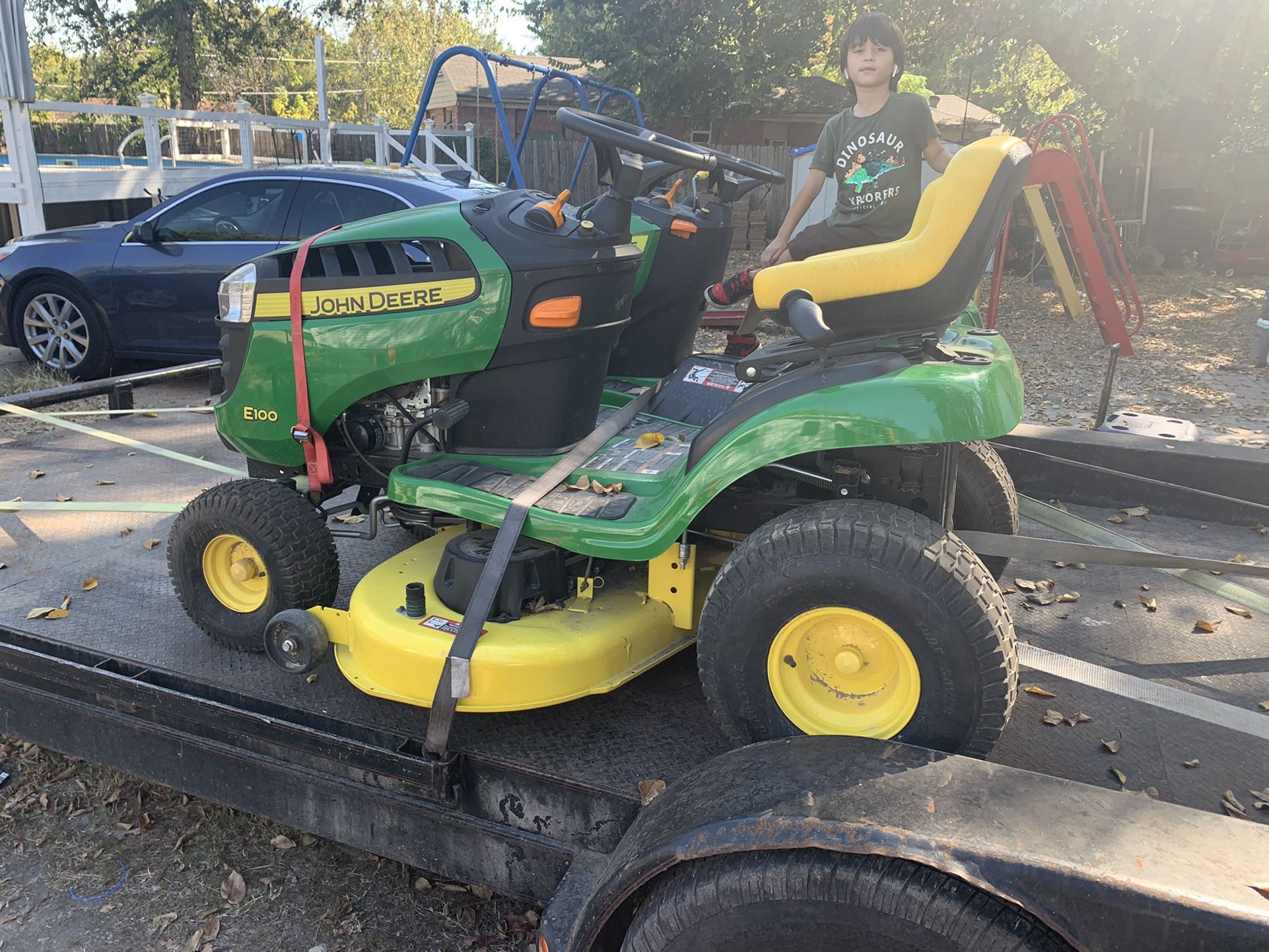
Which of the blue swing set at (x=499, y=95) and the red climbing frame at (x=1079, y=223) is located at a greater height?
the blue swing set at (x=499, y=95)

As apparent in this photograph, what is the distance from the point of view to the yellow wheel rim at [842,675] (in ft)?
6.86

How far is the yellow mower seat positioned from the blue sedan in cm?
515

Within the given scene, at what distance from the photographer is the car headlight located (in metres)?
2.92

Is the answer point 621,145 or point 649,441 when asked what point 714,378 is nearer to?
point 649,441

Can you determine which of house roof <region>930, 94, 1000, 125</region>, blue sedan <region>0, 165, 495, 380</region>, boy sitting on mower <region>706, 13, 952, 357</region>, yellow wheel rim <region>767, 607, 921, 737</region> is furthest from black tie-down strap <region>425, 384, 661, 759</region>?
house roof <region>930, 94, 1000, 125</region>

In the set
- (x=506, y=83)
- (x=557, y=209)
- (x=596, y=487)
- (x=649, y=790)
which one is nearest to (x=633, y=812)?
(x=649, y=790)

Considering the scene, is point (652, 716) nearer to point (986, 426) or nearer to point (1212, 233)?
point (986, 426)

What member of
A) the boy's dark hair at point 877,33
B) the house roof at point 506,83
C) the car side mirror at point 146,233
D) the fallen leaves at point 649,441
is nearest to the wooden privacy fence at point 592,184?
the house roof at point 506,83

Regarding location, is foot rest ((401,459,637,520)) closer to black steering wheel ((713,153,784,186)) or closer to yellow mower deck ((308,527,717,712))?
yellow mower deck ((308,527,717,712))

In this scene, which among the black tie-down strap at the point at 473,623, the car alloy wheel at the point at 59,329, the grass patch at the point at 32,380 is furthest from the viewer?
the car alloy wheel at the point at 59,329

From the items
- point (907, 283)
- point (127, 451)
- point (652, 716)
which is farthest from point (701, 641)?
point (127, 451)

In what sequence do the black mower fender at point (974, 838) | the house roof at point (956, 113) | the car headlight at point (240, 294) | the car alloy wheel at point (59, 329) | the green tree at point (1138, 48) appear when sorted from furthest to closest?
the house roof at point (956, 113) < the green tree at point (1138, 48) < the car alloy wheel at point (59, 329) < the car headlight at point (240, 294) < the black mower fender at point (974, 838)

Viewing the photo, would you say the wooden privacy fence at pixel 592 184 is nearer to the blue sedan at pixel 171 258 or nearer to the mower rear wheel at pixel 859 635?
the blue sedan at pixel 171 258

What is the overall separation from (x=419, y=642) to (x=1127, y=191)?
20247 mm
